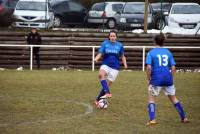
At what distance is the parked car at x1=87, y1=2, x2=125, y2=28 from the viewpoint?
3712cm

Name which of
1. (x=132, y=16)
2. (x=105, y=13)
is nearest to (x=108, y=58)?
(x=132, y=16)

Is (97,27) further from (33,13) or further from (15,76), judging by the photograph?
(15,76)

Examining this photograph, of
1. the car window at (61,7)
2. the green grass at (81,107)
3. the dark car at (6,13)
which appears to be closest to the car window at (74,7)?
the car window at (61,7)

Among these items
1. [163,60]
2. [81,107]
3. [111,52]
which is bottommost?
[81,107]

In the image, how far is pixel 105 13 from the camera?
121 feet

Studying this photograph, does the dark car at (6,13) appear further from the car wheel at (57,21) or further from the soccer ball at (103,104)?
the soccer ball at (103,104)

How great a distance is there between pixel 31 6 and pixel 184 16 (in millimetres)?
7438

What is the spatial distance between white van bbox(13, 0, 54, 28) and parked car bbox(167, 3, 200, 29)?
591 cm

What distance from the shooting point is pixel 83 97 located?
18547 millimetres

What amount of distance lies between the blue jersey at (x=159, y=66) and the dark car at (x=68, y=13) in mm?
24715

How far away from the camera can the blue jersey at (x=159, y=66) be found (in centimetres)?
1349

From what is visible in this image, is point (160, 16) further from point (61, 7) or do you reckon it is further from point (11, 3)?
point (11, 3)

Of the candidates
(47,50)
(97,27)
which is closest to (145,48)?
(47,50)

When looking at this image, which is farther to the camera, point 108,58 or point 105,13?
point 105,13
